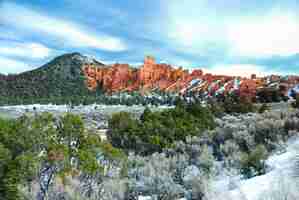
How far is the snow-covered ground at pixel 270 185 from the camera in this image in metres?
5.68

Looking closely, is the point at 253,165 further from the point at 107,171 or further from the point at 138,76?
the point at 138,76

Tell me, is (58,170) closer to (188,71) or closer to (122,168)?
(122,168)

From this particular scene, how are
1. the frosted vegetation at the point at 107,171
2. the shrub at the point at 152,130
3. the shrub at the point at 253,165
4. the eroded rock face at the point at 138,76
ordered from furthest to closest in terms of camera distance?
the eroded rock face at the point at 138,76, the shrub at the point at 152,130, the shrub at the point at 253,165, the frosted vegetation at the point at 107,171

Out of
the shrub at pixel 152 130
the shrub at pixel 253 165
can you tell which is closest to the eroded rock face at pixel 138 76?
the shrub at pixel 152 130

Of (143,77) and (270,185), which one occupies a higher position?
(143,77)

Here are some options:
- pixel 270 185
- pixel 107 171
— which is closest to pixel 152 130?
pixel 107 171

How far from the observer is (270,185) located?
7.13 metres

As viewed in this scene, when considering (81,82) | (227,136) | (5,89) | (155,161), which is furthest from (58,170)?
(81,82)

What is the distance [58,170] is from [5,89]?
13297cm

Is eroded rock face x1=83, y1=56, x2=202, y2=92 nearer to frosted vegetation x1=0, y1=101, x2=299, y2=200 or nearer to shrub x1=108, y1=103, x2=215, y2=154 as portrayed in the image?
shrub x1=108, y1=103, x2=215, y2=154

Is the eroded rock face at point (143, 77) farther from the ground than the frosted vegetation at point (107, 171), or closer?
farther from the ground

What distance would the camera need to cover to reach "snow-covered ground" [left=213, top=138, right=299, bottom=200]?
5679 mm

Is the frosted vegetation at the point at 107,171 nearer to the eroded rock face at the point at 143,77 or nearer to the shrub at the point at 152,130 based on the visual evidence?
the shrub at the point at 152,130

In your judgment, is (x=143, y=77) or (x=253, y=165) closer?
(x=253, y=165)
